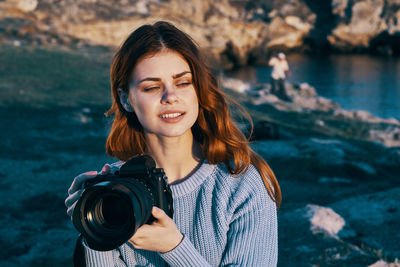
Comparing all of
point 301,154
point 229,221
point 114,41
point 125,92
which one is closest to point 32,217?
point 125,92

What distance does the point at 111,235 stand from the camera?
1644 millimetres

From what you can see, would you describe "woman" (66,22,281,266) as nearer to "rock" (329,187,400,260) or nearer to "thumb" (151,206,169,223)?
"thumb" (151,206,169,223)

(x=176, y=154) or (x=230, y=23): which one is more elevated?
(x=176, y=154)

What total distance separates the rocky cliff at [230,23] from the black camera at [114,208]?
15778mm

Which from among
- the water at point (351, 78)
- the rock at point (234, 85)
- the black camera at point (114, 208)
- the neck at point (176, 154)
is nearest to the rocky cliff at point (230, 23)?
the water at point (351, 78)

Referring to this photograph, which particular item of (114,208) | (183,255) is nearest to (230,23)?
(183,255)

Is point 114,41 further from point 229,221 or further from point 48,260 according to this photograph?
point 229,221

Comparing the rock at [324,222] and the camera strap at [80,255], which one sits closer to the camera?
the camera strap at [80,255]

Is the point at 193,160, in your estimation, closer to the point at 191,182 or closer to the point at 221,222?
the point at 191,182

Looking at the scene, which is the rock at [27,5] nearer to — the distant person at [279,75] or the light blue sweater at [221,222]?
the distant person at [279,75]

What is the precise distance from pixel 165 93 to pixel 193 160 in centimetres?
43

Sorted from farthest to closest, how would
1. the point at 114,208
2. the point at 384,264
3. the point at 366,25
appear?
the point at 366,25 < the point at 384,264 < the point at 114,208

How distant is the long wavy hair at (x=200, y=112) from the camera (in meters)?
2.14

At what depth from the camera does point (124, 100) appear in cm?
234
